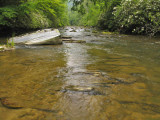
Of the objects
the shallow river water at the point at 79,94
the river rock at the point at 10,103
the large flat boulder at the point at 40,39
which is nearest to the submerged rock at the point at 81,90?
the shallow river water at the point at 79,94

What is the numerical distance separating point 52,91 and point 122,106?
961 millimetres

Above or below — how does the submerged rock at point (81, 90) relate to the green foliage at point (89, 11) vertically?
below

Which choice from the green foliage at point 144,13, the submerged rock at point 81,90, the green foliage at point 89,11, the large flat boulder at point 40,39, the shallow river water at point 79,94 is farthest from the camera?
the green foliage at point 144,13

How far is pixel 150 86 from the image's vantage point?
6.81 feet

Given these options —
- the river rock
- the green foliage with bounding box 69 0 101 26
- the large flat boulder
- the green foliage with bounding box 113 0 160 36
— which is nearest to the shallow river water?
the river rock

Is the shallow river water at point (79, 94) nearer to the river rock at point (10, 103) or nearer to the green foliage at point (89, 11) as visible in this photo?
the river rock at point (10, 103)

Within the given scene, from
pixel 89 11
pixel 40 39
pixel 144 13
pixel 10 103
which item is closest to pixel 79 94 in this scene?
pixel 10 103

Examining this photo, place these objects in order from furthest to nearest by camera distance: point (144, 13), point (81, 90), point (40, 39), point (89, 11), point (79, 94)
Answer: point (89, 11) < point (144, 13) < point (40, 39) < point (81, 90) < point (79, 94)

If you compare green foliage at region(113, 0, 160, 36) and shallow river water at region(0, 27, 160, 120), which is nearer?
shallow river water at region(0, 27, 160, 120)

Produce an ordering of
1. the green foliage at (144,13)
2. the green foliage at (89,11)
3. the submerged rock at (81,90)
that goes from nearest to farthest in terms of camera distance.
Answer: the submerged rock at (81,90)
the green foliage at (89,11)
the green foliage at (144,13)

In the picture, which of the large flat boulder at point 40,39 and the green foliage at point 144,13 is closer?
the large flat boulder at point 40,39

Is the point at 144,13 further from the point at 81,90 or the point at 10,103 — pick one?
the point at 10,103

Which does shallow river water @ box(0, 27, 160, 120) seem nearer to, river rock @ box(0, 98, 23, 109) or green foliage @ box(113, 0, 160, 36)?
river rock @ box(0, 98, 23, 109)

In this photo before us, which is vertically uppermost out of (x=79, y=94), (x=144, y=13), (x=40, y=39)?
(x=144, y=13)
